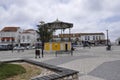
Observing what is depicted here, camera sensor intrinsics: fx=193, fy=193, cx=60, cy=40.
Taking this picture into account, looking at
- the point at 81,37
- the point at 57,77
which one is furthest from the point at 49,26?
the point at 81,37

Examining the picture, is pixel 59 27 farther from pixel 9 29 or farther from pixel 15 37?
pixel 9 29

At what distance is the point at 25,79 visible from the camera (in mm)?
7254

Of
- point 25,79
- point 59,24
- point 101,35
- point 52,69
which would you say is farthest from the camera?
point 101,35


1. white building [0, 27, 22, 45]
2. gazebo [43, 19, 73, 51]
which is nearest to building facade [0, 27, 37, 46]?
white building [0, 27, 22, 45]

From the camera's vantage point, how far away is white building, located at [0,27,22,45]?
9269cm

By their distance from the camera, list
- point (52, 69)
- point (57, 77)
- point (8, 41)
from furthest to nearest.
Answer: point (8, 41) < point (52, 69) < point (57, 77)

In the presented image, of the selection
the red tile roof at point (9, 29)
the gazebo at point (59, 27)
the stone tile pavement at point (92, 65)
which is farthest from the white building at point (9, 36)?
the stone tile pavement at point (92, 65)

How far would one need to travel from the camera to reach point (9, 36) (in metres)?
93.8

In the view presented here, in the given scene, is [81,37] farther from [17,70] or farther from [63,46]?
[17,70]

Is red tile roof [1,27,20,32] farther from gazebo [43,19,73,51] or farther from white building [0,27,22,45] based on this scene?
gazebo [43,19,73,51]

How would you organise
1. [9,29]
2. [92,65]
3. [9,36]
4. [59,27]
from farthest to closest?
[9,29] < [9,36] < [59,27] < [92,65]

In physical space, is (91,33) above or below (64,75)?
above

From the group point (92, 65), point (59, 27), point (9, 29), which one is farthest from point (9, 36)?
point (92, 65)

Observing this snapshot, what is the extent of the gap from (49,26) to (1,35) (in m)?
63.5
